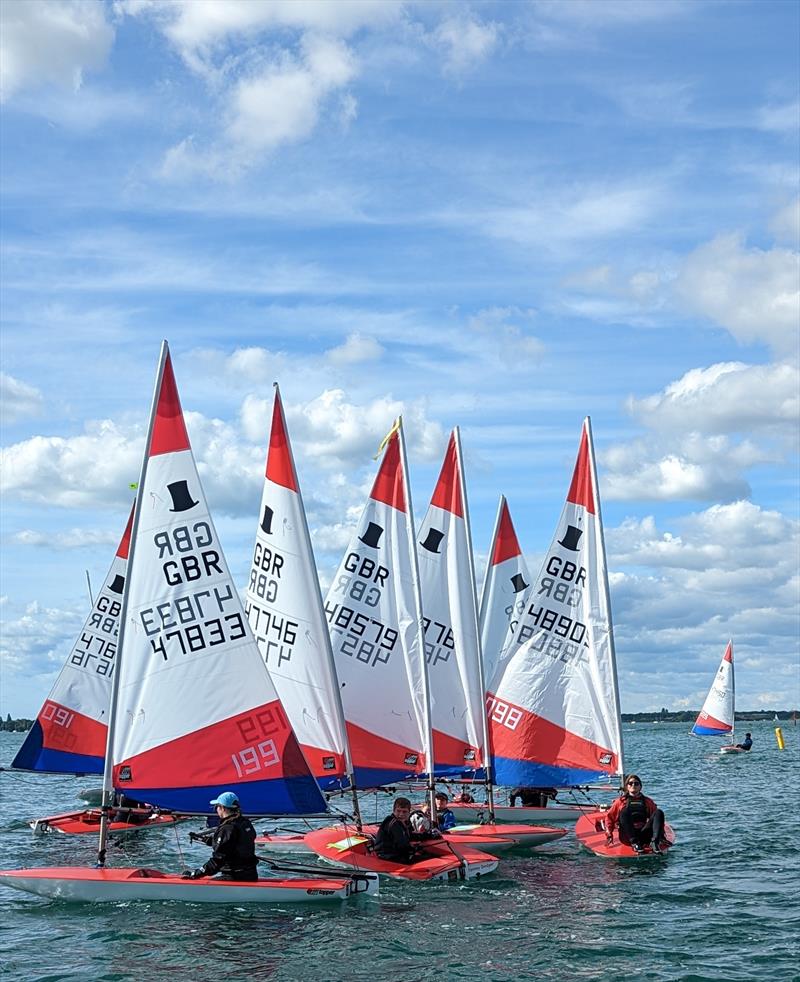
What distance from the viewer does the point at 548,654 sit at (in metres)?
24.9

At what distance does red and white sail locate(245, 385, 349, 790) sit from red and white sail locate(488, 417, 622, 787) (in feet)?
21.2

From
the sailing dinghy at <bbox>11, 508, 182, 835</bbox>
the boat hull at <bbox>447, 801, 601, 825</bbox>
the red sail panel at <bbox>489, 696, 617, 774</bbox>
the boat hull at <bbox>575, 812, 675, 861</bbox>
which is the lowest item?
the boat hull at <bbox>575, 812, 675, 861</bbox>

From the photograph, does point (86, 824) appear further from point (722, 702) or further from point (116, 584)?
point (722, 702)

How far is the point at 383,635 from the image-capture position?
22.4 metres

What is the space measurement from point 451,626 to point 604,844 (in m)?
5.58

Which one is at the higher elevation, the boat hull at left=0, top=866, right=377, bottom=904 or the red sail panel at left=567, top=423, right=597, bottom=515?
the red sail panel at left=567, top=423, right=597, bottom=515

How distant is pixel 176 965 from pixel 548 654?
1292 cm

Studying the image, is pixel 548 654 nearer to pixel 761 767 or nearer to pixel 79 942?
pixel 79 942

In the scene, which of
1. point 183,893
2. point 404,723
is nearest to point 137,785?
point 183,893

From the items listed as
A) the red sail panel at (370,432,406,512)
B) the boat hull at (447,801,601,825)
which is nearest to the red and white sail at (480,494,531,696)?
the boat hull at (447,801,601,825)

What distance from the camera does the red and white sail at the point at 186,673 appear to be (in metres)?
16.6

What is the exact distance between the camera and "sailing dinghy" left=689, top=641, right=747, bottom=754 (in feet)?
240

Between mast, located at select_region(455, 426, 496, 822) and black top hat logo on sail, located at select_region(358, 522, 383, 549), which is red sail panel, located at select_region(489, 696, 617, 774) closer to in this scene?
mast, located at select_region(455, 426, 496, 822)

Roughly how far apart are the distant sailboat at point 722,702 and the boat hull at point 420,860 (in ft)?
188
